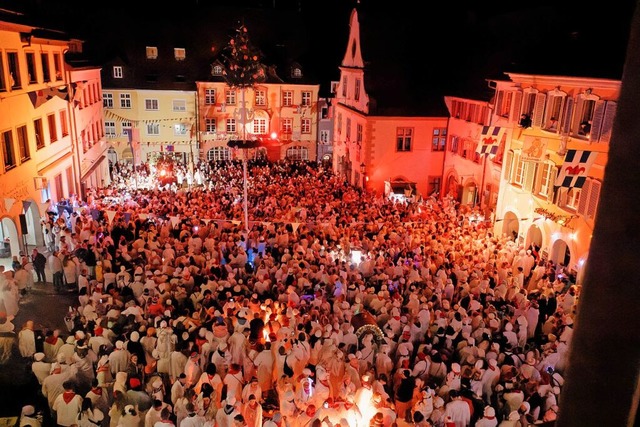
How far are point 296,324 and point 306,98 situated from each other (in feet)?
110

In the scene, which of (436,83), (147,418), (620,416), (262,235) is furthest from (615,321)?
(436,83)

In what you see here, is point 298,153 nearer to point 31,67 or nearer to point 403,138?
point 403,138

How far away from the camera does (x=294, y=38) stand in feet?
148

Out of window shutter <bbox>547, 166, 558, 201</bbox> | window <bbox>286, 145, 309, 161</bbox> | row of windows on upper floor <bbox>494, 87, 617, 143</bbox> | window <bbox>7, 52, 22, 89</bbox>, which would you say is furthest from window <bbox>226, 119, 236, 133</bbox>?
window shutter <bbox>547, 166, 558, 201</bbox>

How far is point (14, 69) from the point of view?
63.2 feet

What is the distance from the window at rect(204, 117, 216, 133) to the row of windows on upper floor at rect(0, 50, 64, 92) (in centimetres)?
1723

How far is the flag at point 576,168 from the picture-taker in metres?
17.0

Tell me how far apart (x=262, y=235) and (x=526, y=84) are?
43.3 ft

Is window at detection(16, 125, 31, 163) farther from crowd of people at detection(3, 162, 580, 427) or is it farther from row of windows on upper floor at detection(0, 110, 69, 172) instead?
crowd of people at detection(3, 162, 580, 427)

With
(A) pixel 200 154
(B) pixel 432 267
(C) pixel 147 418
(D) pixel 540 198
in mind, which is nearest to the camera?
(C) pixel 147 418

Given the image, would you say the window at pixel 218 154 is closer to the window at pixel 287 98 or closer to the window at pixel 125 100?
the window at pixel 287 98

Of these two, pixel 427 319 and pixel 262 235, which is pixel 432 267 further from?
pixel 262 235

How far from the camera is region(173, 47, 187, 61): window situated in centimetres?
4203

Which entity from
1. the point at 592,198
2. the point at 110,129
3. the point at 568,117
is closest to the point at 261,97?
the point at 110,129
